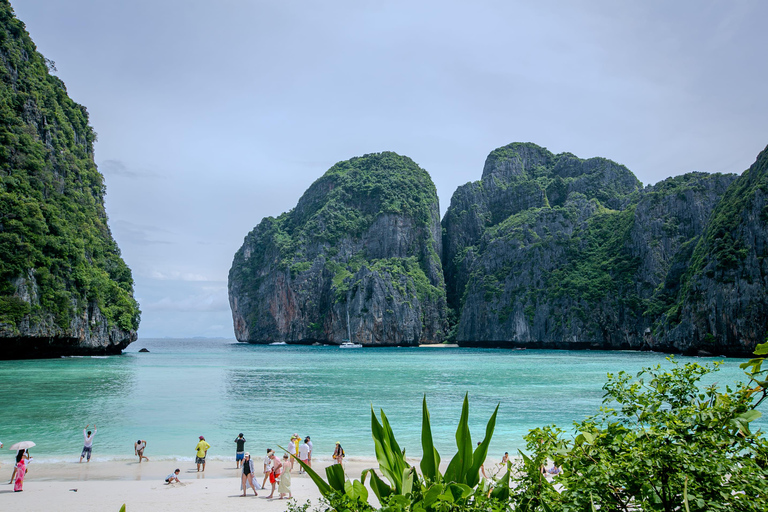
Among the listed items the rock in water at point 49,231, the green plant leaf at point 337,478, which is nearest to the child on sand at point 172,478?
the green plant leaf at point 337,478

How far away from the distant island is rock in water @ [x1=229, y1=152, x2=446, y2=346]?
39cm

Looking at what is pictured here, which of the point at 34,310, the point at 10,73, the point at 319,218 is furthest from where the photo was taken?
the point at 319,218

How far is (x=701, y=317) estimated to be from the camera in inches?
2280

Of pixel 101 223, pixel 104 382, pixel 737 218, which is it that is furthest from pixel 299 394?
pixel 737 218

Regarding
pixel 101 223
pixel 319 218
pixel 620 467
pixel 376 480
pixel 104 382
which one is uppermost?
pixel 319 218

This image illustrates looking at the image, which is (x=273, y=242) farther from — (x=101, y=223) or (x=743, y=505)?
(x=743, y=505)

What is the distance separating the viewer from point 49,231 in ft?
152

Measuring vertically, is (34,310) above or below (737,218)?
below

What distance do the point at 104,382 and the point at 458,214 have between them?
109 metres

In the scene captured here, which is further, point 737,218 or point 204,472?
point 737,218

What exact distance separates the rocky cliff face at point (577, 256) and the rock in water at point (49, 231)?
6660 centimetres

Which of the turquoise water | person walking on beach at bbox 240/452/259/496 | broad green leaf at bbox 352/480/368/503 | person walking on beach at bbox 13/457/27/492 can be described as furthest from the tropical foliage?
the turquoise water

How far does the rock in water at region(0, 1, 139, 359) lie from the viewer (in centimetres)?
4150

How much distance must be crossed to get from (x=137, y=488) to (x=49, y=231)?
143ft
